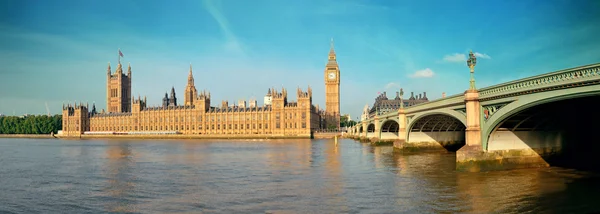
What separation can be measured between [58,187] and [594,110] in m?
30.3

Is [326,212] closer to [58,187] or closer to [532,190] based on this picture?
[532,190]

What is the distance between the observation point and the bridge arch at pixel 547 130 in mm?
24391

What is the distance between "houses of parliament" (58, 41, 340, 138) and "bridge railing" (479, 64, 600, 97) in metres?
103

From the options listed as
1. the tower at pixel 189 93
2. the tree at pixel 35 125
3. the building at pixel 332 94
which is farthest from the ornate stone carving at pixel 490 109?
the tree at pixel 35 125

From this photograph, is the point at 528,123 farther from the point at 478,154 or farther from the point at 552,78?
the point at 552,78

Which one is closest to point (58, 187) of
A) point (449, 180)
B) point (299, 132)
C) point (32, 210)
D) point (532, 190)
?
point (32, 210)

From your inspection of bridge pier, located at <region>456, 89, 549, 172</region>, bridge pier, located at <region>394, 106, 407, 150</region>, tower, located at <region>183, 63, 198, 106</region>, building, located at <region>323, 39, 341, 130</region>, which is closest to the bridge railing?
bridge pier, located at <region>456, 89, 549, 172</region>

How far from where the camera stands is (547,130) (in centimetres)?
2930

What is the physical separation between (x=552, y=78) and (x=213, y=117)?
132 m

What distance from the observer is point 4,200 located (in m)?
21.6

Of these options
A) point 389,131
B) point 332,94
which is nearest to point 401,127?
point 389,131

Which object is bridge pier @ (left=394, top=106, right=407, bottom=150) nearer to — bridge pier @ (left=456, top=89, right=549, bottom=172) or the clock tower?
bridge pier @ (left=456, top=89, right=549, bottom=172)

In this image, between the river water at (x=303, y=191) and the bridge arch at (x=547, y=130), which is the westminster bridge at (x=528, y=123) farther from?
the river water at (x=303, y=191)

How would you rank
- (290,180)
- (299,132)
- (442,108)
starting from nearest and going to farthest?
(290,180) < (442,108) < (299,132)
